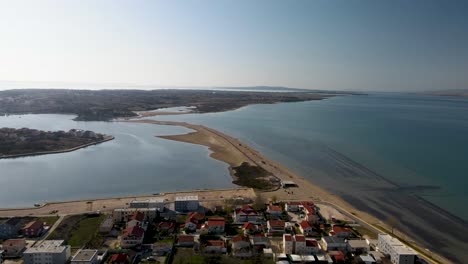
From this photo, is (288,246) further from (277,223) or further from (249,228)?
(249,228)

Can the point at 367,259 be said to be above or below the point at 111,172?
below

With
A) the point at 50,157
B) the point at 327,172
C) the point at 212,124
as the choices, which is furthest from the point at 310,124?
the point at 50,157

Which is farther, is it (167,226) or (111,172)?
(111,172)

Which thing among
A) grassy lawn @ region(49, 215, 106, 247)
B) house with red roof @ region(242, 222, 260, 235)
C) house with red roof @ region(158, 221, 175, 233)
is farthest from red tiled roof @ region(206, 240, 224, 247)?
grassy lawn @ region(49, 215, 106, 247)

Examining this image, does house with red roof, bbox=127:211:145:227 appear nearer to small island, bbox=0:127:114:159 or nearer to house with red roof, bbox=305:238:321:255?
house with red roof, bbox=305:238:321:255

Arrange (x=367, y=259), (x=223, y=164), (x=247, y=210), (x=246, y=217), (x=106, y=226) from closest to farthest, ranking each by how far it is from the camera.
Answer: (x=367, y=259), (x=106, y=226), (x=246, y=217), (x=247, y=210), (x=223, y=164)

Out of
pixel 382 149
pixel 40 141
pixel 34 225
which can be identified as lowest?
pixel 34 225

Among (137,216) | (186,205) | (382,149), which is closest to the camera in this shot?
(137,216)

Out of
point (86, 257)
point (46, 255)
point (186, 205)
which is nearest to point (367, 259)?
point (186, 205)

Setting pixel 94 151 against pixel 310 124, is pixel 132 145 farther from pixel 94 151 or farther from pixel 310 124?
pixel 310 124
